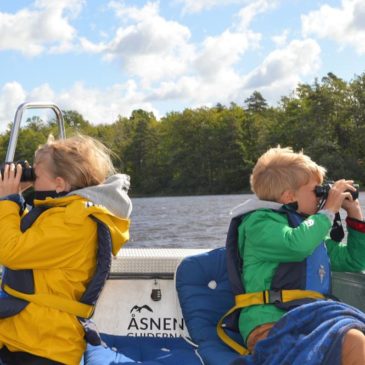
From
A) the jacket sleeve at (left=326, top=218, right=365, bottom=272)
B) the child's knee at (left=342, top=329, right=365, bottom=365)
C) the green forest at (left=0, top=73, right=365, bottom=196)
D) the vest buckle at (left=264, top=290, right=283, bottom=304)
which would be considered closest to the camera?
the child's knee at (left=342, top=329, right=365, bottom=365)

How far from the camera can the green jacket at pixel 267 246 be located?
2.56m

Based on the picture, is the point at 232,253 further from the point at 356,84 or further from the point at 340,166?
the point at 356,84

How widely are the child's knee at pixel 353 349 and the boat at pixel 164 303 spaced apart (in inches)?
31.3

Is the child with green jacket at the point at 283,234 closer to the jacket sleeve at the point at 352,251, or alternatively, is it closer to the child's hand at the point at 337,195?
the child's hand at the point at 337,195

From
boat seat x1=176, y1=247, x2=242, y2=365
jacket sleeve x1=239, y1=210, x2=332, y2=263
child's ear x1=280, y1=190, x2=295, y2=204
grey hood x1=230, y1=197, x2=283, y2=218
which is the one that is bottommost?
→ boat seat x1=176, y1=247, x2=242, y2=365

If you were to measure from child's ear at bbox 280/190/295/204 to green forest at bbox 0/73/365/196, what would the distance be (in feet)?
148

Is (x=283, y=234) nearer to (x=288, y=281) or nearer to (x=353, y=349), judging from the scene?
(x=288, y=281)

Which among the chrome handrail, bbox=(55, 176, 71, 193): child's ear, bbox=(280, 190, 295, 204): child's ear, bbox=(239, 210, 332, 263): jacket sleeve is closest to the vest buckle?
bbox=(239, 210, 332, 263): jacket sleeve

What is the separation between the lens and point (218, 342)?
9.55 ft

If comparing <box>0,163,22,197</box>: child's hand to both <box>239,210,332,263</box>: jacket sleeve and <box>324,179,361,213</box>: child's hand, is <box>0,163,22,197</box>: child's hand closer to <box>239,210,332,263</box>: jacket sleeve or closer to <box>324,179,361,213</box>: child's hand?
<box>239,210,332,263</box>: jacket sleeve

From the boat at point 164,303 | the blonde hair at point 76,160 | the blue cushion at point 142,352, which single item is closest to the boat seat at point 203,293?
the boat at point 164,303

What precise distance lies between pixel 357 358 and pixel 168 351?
1.38 m

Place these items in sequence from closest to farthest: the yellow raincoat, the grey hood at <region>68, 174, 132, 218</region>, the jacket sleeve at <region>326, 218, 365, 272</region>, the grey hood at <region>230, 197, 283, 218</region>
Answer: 1. the yellow raincoat
2. the grey hood at <region>68, 174, 132, 218</region>
3. the grey hood at <region>230, 197, 283, 218</region>
4. the jacket sleeve at <region>326, 218, 365, 272</region>

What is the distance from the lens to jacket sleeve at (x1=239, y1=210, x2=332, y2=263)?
2555 mm
